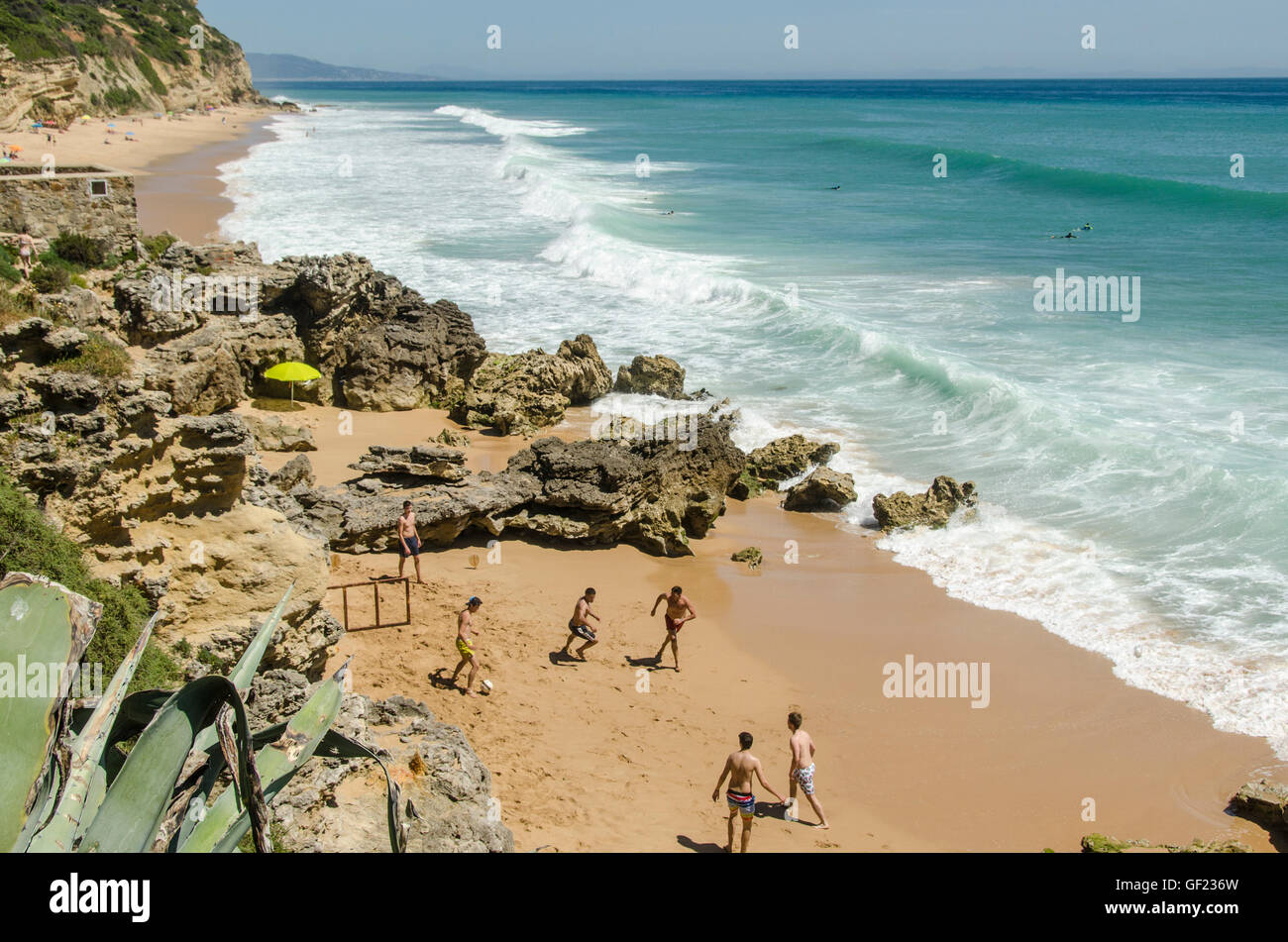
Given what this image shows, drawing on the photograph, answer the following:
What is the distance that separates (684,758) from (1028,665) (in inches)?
162

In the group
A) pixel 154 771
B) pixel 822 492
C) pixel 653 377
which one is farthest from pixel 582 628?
pixel 653 377

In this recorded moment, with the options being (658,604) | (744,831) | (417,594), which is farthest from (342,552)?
(744,831)

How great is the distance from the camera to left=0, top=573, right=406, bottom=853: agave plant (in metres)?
2.79

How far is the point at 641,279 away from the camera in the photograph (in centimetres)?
2784

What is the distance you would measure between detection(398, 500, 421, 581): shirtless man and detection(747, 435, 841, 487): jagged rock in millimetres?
5722

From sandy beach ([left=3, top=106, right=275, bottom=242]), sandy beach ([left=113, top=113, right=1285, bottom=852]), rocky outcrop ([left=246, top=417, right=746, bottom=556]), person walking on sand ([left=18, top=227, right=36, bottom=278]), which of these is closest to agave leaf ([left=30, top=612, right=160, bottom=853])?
sandy beach ([left=113, top=113, right=1285, bottom=852])

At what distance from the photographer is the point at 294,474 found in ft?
39.7

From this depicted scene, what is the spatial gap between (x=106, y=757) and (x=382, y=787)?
2.59m

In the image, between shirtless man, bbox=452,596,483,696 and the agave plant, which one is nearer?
the agave plant

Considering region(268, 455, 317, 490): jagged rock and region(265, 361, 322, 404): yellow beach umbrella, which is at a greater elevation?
region(265, 361, 322, 404): yellow beach umbrella

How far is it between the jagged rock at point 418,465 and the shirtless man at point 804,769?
20.1 feet

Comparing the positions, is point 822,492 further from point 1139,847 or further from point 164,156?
point 164,156

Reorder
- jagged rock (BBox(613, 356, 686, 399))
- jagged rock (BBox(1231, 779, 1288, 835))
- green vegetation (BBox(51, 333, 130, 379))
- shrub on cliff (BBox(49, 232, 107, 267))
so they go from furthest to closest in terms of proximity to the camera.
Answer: jagged rock (BBox(613, 356, 686, 399)) → shrub on cliff (BBox(49, 232, 107, 267)) → green vegetation (BBox(51, 333, 130, 379)) → jagged rock (BBox(1231, 779, 1288, 835))

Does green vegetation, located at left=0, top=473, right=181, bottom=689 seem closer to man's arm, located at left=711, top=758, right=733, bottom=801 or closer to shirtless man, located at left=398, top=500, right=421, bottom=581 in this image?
man's arm, located at left=711, top=758, right=733, bottom=801
